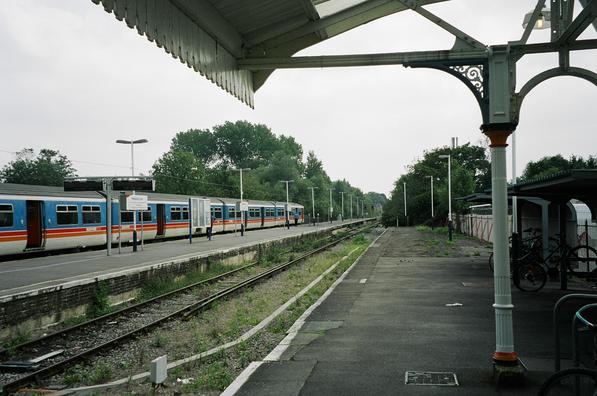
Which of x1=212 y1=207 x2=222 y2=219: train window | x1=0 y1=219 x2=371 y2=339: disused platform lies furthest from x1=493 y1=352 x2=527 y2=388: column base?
x1=212 y1=207 x2=222 y2=219: train window

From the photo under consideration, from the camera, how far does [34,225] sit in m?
20.5

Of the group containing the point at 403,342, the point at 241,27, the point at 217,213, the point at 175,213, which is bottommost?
the point at 403,342

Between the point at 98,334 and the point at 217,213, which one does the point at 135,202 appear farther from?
the point at 217,213

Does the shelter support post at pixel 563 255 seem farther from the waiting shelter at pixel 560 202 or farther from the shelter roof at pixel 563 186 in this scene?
the shelter roof at pixel 563 186

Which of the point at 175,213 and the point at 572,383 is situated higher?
the point at 175,213

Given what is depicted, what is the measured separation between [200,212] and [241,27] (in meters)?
26.8

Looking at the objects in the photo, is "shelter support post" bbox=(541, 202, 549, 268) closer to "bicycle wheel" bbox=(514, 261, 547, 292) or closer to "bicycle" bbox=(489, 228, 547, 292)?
"bicycle" bbox=(489, 228, 547, 292)

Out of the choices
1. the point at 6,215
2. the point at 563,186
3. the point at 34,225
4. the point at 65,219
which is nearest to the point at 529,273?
the point at 563,186

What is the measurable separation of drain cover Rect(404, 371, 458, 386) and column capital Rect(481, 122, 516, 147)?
2.63 meters

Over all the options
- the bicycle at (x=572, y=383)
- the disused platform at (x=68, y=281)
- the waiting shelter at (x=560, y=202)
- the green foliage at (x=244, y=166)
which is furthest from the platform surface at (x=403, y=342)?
the green foliage at (x=244, y=166)

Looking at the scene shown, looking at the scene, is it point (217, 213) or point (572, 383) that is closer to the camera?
point (572, 383)

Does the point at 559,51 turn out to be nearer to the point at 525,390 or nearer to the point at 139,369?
the point at 525,390

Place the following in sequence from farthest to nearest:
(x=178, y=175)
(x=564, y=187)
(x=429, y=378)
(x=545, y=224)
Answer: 1. (x=178, y=175)
2. (x=545, y=224)
3. (x=564, y=187)
4. (x=429, y=378)

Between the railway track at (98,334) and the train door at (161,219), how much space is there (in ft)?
49.9
